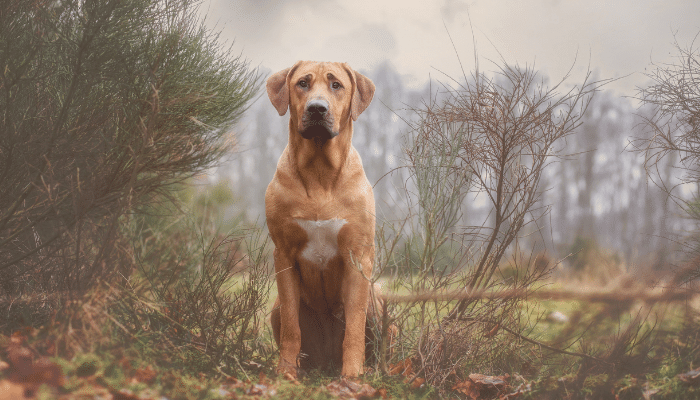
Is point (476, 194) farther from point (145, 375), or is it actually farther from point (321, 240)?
point (145, 375)

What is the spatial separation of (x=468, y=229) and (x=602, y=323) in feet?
7.56

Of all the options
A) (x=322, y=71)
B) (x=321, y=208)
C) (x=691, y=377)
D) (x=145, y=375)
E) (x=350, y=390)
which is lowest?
(x=350, y=390)

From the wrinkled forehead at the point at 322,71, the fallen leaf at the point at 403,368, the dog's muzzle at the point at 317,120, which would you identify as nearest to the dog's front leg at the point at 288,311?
the fallen leaf at the point at 403,368

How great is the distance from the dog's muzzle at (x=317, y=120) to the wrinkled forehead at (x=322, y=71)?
1.17ft

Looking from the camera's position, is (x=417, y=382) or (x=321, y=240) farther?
(x=321, y=240)

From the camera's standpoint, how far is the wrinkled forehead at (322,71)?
12.4ft

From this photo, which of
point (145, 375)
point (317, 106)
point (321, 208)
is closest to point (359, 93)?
point (317, 106)

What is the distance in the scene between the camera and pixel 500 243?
3.83 m

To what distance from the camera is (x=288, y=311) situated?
3785mm

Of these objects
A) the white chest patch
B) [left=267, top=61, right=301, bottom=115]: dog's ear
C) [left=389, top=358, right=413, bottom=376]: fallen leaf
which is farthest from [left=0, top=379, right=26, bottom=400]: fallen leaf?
[left=267, top=61, right=301, bottom=115]: dog's ear

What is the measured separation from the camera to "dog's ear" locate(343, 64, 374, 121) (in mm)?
3922

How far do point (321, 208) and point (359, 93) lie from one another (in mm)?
1081

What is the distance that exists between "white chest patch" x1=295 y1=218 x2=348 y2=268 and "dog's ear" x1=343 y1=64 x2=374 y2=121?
0.94 m

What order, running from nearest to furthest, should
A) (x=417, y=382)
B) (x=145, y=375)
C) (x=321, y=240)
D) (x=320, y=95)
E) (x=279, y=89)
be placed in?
(x=145, y=375) → (x=417, y=382) → (x=320, y=95) → (x=321, y=240) → (x=279, y=89)
